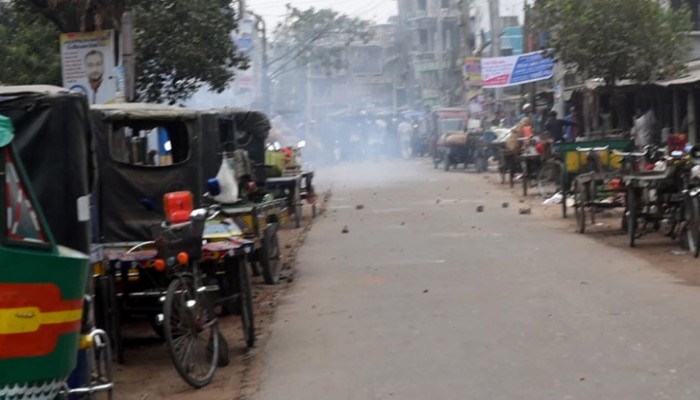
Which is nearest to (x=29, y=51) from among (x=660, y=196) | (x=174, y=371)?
(x=660, y=196)

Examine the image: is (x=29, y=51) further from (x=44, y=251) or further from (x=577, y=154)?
(x=44, y=251)

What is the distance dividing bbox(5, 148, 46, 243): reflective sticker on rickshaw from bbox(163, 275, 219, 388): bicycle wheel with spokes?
3.11m

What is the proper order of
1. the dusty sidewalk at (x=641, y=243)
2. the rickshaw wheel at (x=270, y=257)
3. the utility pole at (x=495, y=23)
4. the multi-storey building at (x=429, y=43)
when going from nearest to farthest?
the dusty sidewalk at (x=641, y=243) → the rickshaw wheel at (x=270, y=257) → the utility pole at (x=495, y=23) → the multi-storey building at (x=429, y=43)

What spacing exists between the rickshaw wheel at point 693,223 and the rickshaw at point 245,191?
5.21 metres

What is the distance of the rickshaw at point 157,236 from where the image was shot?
379 inches

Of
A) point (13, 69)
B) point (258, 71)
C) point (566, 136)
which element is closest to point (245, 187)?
point (13, 69)

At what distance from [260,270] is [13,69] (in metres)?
11.1

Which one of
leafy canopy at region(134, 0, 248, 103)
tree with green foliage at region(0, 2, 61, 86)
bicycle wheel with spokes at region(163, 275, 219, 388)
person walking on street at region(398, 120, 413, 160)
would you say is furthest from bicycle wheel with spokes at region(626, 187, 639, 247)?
person walking on street at region(398, 120, 413, 160)

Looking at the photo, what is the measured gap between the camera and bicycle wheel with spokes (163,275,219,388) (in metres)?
9.08

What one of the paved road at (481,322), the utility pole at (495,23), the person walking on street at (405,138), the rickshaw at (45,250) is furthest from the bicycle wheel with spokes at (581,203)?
the person walking on street at (405,138)

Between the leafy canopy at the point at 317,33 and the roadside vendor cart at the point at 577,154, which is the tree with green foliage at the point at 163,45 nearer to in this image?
the roadside vendor cart at the point at 577,154

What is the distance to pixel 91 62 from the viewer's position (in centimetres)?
1728

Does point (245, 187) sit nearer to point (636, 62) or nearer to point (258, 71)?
point (636, 62)

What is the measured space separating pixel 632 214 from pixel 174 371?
872 centimetres
